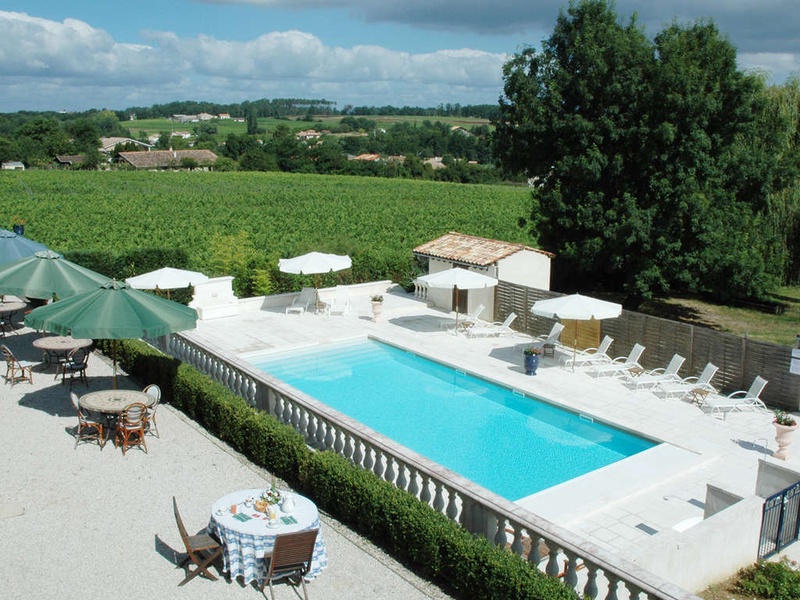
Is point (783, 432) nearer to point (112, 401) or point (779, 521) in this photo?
point (779, 521)

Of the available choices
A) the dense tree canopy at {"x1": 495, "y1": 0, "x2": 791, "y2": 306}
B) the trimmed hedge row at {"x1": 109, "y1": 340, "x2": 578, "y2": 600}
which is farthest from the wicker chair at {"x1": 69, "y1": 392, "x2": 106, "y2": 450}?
the dense tree canopy at {"x1": 495, "y1": 0, "x2": 791, "y2": 306}

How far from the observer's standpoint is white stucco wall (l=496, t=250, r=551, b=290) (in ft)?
75.8

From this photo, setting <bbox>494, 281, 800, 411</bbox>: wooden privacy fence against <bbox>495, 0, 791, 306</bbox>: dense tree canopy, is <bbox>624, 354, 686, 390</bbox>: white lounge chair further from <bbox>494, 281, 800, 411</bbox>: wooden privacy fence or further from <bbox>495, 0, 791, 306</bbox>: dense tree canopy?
<bbox>495, 0, 791, 306</bbox>: dense tree canopy

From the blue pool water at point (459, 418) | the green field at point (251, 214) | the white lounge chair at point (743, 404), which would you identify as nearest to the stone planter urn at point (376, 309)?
the blue pool water at point (459, 418)

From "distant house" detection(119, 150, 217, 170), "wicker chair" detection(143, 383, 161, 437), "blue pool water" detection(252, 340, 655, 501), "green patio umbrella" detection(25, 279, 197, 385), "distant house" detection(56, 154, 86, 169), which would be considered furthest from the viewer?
"distant house" detection(56, 154, 86, 169)

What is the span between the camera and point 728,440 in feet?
45.5

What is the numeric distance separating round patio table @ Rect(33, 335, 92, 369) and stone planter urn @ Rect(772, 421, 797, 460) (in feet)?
45.4

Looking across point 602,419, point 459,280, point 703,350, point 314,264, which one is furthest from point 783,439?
point 314,264

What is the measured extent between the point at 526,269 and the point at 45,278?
47.5 ft

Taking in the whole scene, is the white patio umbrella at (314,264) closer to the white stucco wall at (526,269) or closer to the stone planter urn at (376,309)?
the stone planter urn at (376,309)

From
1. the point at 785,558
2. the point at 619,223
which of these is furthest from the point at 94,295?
the point at 619,223

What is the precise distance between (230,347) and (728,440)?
12.7 m

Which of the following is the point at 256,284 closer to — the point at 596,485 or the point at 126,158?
the point at 596,485

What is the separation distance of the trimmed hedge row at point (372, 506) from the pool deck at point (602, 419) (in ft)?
5.57
